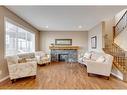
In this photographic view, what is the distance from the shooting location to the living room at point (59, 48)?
440cm

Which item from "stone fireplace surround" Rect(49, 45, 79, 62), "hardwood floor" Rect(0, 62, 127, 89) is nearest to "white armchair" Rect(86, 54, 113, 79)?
"hardwood floor" Rect(0, 62, 127, 89)

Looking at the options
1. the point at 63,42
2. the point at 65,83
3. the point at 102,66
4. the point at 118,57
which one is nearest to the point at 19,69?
the point at 65,83

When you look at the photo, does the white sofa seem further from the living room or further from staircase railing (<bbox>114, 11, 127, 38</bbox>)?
staircase railing (<bbox>114, 11, 127, 38</bbox>)

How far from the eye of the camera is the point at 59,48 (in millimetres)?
10336

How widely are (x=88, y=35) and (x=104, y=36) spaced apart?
3.55 meters

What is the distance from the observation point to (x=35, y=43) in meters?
9.30

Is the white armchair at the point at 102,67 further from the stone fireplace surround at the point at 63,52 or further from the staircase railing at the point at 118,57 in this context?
the stone fireplace surround at the point at 63,52

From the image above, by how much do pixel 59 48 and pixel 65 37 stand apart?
960 mm

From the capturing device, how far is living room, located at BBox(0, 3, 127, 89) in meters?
4.40

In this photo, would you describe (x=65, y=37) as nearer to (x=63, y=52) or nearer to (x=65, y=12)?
(x=63, y=52)

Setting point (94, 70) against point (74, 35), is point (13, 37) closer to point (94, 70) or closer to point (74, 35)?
point (94, 70)
